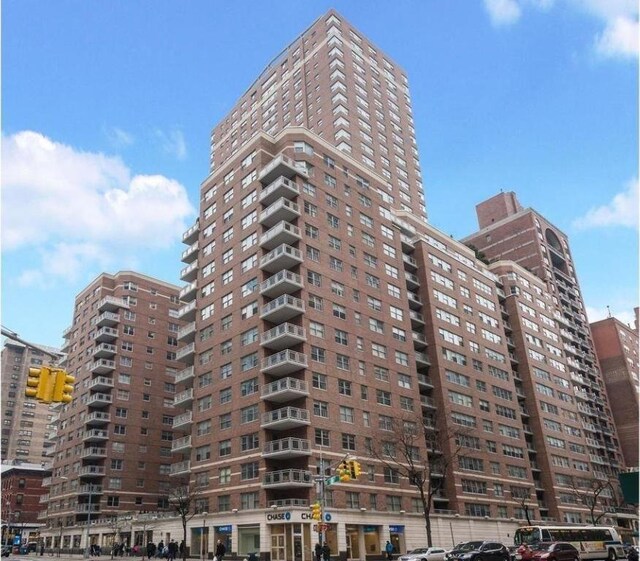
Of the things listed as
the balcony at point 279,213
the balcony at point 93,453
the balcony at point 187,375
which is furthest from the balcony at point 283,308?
the balcony at point 93,453

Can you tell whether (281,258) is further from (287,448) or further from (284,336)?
(287,448)

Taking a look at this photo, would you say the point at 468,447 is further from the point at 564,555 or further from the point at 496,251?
the point at 496,251

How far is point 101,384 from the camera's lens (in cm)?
A: 8712

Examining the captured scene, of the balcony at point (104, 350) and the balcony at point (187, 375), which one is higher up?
the balcony at point (104, 350)

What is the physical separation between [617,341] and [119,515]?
316ft

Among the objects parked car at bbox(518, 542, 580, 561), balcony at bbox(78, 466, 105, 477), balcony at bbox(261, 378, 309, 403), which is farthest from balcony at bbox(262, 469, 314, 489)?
balcony at bbox(78, 466, 105, 477)

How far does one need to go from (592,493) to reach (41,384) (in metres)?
90.0

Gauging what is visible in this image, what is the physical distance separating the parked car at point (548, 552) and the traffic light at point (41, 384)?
95.6 ft

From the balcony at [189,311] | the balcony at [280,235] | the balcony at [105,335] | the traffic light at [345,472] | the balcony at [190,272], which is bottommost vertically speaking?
the traffic light at [345,472]

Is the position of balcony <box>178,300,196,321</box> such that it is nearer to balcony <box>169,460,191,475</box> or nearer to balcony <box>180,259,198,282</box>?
balcony <box>180,259,198,282</box>

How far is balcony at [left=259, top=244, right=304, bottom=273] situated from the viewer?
2426 inches

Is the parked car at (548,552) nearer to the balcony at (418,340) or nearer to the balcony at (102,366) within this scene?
the balcony at (418,340)

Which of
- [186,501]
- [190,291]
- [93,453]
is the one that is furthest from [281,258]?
[93,453]

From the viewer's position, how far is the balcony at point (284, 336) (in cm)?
5750
